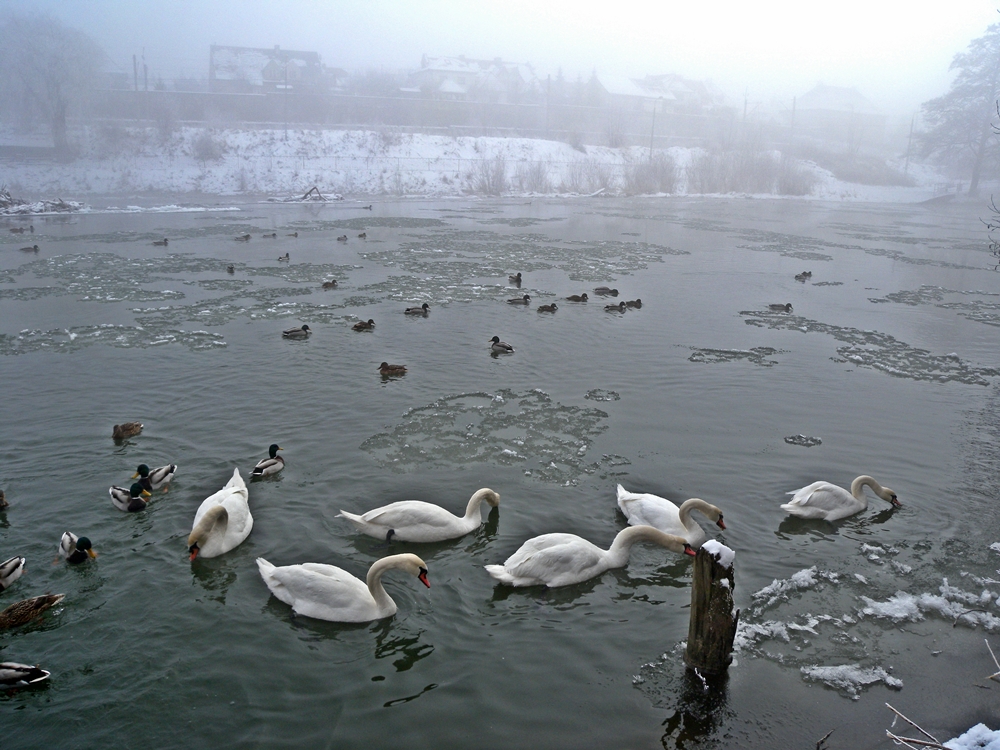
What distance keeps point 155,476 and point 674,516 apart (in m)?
6.47

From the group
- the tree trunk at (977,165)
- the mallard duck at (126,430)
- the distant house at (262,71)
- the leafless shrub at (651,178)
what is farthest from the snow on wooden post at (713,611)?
the distant house at (262,71)

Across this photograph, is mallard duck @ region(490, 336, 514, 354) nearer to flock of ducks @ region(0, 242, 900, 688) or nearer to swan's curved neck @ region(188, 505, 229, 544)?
flock of ducks @ region(0, 242, 900, 688)

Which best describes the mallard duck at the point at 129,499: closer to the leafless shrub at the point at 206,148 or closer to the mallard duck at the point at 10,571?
the mallard duck at the point at 10,571

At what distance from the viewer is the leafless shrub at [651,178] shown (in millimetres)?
69625

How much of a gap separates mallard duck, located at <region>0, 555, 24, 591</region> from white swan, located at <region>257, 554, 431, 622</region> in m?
2.64

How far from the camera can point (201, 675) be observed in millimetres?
5844

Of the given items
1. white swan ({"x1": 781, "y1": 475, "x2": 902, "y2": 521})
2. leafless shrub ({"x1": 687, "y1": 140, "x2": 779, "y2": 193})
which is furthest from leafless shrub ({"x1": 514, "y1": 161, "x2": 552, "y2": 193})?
white swan ({"x1": 781, "y1": 475, "x2": 902, "y2": 521})

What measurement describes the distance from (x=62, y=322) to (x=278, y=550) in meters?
12.4

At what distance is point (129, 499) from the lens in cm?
824

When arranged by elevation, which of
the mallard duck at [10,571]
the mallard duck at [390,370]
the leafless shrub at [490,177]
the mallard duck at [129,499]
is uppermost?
the leafless shrub at [490,177]

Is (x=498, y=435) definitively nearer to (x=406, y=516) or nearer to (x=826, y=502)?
(x=406, y=516)

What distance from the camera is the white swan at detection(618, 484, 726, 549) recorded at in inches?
312

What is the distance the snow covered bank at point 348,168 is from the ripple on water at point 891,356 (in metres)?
48.2

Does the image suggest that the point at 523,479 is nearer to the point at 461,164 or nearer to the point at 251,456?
the point at 251,456
